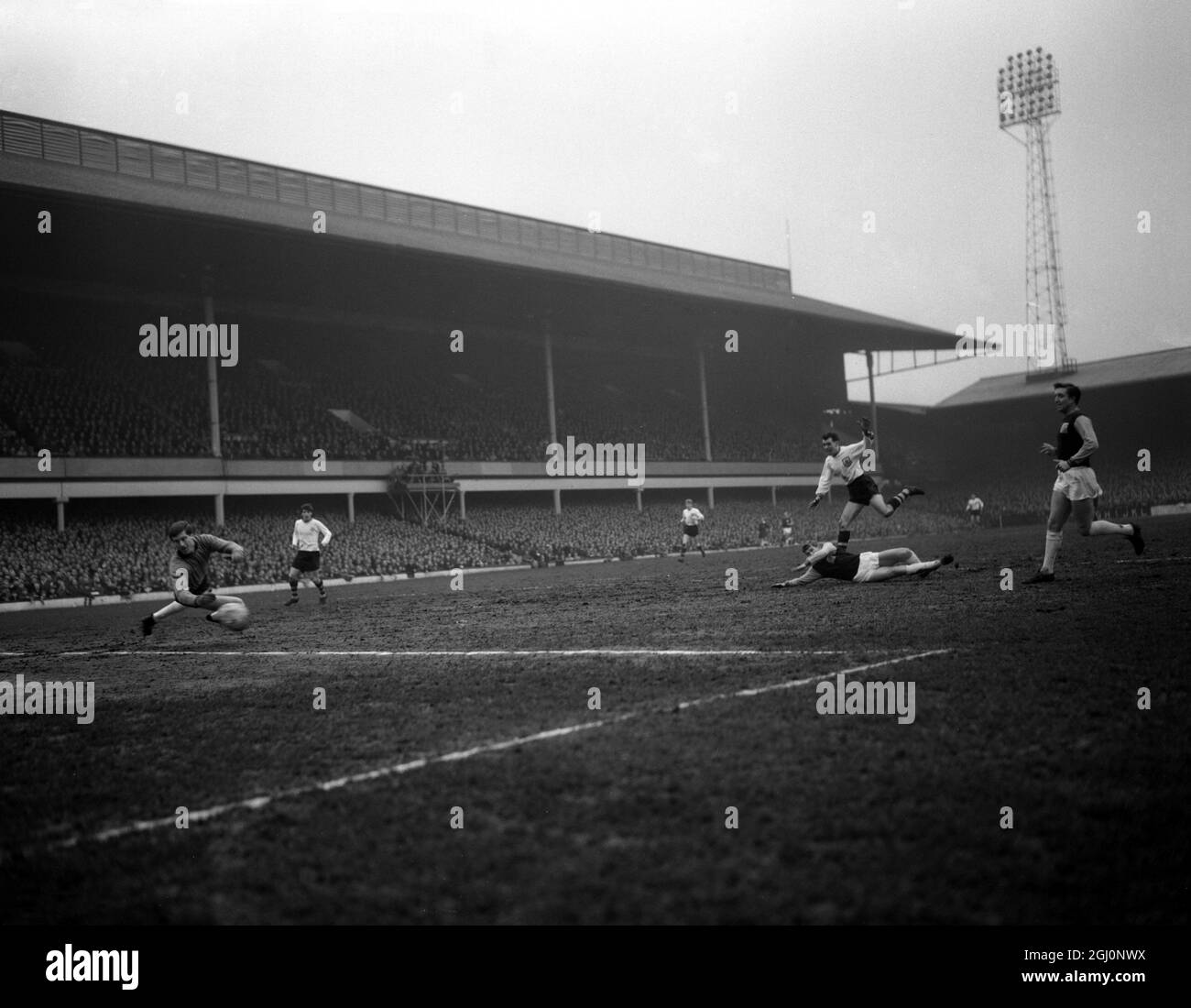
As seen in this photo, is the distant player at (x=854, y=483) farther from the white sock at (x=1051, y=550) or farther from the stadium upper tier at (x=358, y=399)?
the stadium upper tier at (x=358, y=399)

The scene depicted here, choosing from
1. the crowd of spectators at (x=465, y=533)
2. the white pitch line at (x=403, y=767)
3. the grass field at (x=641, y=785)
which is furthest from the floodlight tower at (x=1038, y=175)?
the white pitch line at (x=403, y=767)

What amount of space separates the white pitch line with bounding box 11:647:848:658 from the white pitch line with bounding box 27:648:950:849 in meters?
1.27

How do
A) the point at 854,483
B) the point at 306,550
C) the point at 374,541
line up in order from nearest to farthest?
the point at 854,483 → the point at 306,550 → the point at 374,541

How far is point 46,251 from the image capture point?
34.6 meters

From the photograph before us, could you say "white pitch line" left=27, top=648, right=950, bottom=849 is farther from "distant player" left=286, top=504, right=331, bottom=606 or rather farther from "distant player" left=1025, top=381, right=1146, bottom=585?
"distant player" left=286, top=504, right=331, bottom=606

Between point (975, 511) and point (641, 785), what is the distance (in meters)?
50.5

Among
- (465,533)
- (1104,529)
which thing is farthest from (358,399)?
(1104,529)

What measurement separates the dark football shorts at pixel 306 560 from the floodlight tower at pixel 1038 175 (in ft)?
164

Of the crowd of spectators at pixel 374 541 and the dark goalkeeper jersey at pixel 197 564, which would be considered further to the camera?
the crowd of spectators at pixel 374 541

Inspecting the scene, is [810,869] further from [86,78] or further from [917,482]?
[917,482]

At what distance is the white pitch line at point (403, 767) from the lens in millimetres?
3963

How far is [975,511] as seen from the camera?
165 ft

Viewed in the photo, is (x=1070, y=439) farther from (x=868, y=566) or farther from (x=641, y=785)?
(x=641, y=785)
